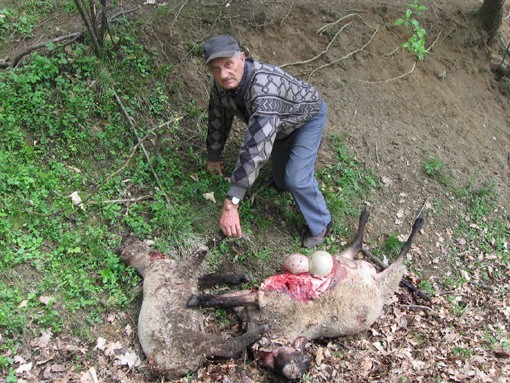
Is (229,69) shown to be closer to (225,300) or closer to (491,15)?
(225,300)

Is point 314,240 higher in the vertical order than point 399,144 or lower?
lower

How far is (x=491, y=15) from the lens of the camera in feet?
26.6

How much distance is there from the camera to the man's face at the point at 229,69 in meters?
3.96

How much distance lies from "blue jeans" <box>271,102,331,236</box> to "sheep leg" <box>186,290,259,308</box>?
3.82 ft

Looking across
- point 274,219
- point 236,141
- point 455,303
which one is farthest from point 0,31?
point 455,303

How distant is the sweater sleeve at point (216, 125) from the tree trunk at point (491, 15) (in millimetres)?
5724

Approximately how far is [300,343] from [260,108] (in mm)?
2021

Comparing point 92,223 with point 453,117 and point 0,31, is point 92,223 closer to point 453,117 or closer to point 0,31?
point 0,31

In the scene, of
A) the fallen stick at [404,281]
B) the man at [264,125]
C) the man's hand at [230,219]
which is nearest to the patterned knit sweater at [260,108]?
the man at [264,125]

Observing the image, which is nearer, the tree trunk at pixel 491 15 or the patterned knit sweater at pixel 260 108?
the patterned knit sweater at pixel 260 108

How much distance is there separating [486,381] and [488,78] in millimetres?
5700

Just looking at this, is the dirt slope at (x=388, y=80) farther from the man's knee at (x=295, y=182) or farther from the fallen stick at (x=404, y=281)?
the man's knee at (x=295, y=182)

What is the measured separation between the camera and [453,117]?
729 cm

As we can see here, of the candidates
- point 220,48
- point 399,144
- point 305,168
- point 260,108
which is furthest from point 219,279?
point 399,144
